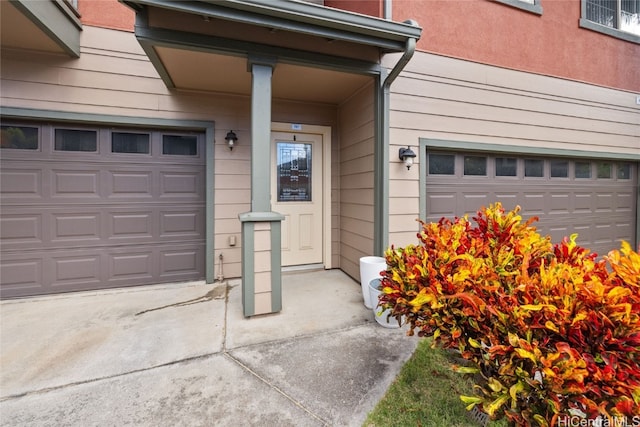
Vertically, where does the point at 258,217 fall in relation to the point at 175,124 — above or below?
below

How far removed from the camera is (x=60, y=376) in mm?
1877

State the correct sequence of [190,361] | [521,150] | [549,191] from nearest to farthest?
[190,361], [521,150], [549,191]

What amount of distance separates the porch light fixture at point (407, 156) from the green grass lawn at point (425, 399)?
207 cm

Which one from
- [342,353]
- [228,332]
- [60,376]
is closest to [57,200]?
[60,376]

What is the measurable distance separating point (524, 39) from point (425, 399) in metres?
4.91

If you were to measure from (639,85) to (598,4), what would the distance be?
1.56 metres

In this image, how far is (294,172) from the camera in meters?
4.18

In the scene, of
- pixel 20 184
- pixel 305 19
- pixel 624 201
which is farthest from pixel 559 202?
pixel 20 184

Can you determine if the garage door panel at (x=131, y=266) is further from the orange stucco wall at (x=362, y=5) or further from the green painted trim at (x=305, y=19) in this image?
the orange stucco wall at (x=362, y=5)

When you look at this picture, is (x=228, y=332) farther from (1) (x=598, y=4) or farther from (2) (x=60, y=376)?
(1) (x=598, y=4)

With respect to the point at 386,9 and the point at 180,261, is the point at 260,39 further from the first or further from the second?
the point at 180,261

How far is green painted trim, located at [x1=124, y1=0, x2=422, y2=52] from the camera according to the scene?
88.6 inches

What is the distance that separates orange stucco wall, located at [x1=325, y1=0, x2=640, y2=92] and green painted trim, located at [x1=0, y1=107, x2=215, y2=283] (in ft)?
8.84

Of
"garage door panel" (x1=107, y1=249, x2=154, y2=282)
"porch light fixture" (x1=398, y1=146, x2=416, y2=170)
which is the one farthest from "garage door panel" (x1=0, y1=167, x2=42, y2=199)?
"porch light fixture" (x1=398, y1=146, x2=416, y2=170)
